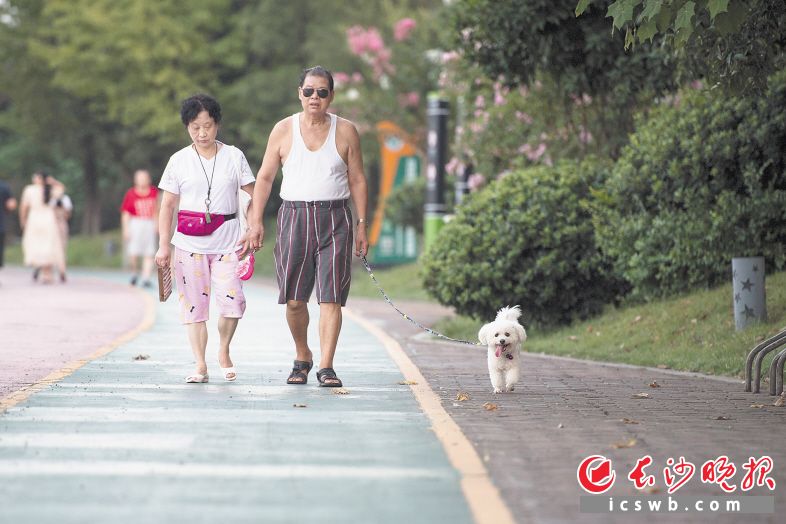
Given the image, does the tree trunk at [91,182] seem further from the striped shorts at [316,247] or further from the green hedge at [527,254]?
the striped shorts at [316,247]

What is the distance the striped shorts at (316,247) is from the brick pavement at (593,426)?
1.08 m

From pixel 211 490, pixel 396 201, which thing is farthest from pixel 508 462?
pixel 396 201

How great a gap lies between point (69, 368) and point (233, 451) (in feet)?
15.7

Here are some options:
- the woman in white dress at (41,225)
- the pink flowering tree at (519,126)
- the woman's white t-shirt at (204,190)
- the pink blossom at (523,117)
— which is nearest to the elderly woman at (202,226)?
the woman's white t-shirt at (204,190)

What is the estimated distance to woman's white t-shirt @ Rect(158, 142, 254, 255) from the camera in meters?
11.2

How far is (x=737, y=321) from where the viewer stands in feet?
47.2

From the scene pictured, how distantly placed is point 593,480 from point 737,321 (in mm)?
7763

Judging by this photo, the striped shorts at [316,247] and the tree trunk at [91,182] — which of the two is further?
the tree trunk at [91,182]

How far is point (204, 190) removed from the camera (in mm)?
11195

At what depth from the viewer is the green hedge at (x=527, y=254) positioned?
54.5 ft

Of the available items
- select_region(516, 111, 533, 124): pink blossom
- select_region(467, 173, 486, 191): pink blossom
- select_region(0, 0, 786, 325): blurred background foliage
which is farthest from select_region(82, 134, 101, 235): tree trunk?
select_region(516, 111, 533, 124): pink blossom

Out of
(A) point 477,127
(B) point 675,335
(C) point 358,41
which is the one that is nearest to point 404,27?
(C) point 358,41

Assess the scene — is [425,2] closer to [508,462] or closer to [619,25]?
[619,25]

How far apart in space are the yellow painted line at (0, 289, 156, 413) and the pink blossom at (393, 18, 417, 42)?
19.1 meters
